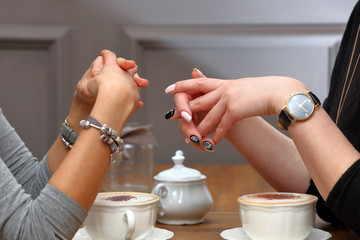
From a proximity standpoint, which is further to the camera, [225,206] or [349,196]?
[225,206]

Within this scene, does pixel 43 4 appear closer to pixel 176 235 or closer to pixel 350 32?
pixel 350 32

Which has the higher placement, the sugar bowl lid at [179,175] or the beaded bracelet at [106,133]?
the beaded bracelet at [106,133]

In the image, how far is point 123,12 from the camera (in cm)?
218

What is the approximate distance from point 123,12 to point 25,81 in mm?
493

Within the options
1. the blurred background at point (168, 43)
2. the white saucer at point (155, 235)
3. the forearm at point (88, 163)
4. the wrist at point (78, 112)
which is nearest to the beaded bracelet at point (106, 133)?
the forearm at point (88, 163)

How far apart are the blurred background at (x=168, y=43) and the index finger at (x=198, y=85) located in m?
1.19

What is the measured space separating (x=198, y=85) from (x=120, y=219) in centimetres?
30

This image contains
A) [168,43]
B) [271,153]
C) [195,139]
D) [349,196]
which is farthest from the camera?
[168,43]

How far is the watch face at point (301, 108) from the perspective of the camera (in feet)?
2.56

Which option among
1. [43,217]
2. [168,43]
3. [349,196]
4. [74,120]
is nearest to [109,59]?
[74,120]

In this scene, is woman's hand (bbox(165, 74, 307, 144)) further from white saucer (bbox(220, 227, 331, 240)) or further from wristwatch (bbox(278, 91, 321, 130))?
white saucer (bbox(220, 227, 331, 240))

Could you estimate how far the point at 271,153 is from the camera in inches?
41.0

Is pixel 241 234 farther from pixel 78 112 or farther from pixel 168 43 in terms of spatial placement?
pixel 168 43

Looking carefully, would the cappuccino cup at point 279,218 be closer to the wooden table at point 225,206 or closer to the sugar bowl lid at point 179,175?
the wooden table at point 225,206
